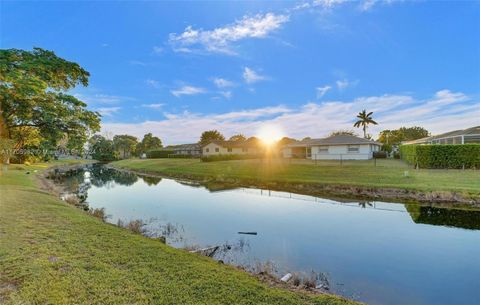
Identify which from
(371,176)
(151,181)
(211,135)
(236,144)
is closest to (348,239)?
(371,176)

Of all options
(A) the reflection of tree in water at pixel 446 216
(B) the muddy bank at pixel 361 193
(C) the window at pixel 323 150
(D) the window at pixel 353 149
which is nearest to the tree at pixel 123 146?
(C) the window at pixel 323 150

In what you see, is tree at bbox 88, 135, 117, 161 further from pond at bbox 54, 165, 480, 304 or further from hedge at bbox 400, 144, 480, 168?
hedge at bbox 400, 144, 480, 168

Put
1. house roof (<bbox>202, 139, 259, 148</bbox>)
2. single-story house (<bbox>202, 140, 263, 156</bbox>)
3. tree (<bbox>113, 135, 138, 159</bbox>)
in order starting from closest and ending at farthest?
single-story house (<bbox>202, 140, 263, 156</bbox>) → house roof (<bbox>202, 139, 259, 148</bbox>) → tree (<bbox>113, 135, 138, 159</bbox>)

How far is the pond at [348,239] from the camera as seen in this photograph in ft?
22.8

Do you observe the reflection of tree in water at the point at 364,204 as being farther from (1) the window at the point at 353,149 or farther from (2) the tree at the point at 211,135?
(2) the tree at the point at 211,135

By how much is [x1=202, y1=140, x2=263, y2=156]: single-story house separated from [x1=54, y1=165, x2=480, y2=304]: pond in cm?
4062

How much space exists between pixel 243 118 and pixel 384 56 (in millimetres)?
28988

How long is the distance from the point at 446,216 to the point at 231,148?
4789cm

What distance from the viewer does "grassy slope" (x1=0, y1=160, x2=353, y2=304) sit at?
4.57 metres

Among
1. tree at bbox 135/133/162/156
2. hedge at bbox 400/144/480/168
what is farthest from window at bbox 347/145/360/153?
tree at bbox 135/133/162/156

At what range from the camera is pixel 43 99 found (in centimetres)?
962

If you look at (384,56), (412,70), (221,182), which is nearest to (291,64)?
(384,56)

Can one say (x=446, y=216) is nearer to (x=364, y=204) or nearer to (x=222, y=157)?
(x=364, y=204)

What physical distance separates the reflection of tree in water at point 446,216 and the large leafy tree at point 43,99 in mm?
15467
